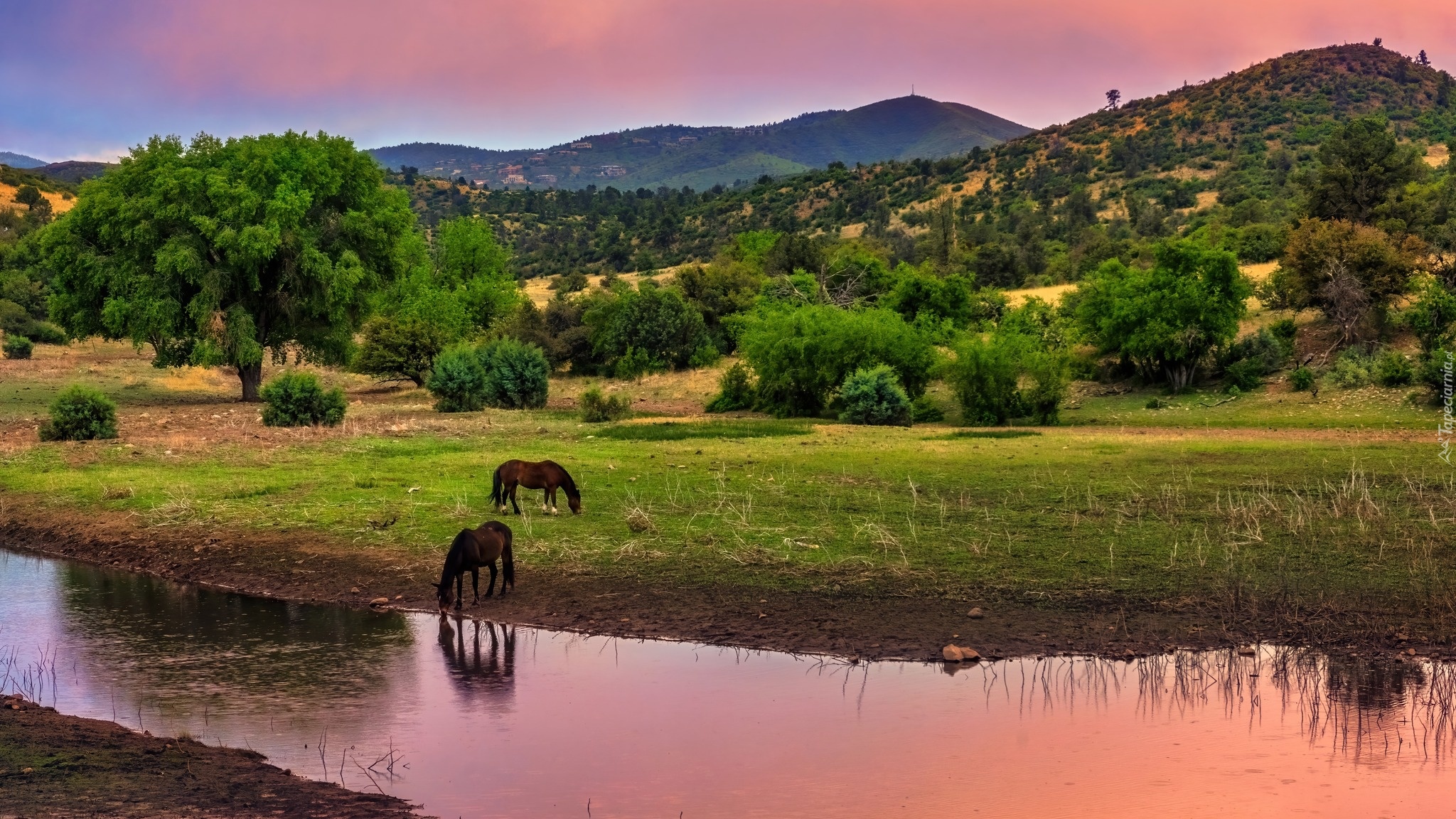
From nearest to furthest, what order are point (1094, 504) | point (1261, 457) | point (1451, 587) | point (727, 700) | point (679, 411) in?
point (727, 700) < point (1451, 587) < point (1094, 504) < point (1261, 457) < point (679, 411)

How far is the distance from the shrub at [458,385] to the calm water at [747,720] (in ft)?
79.7

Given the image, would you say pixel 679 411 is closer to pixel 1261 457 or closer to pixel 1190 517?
pixel 1261 457

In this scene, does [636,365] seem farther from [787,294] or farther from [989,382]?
[989,382]

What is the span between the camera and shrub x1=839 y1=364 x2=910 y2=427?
108ft

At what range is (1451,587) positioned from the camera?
12.8 metres

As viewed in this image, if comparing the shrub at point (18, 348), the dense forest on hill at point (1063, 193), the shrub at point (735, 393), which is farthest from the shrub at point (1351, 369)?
the shrub at point (18, 348)

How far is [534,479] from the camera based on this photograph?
17188 millimetres

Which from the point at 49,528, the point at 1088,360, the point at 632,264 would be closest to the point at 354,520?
the point at 49,528

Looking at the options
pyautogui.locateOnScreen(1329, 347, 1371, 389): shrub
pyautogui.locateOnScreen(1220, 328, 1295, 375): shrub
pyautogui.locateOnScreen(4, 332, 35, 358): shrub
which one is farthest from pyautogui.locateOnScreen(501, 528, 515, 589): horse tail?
pyautogui.locateOnScreen(4, 332, 35, 358): shrub

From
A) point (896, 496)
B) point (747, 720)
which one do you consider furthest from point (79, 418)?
point (747, 720)

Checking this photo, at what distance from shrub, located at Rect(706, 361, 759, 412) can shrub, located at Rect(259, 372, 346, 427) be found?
41.2 ft

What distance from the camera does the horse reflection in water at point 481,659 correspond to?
34.8 feet

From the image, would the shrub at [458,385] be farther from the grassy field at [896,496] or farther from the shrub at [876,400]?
the shrub at [876,400]

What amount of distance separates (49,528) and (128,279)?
20609 millimetres
